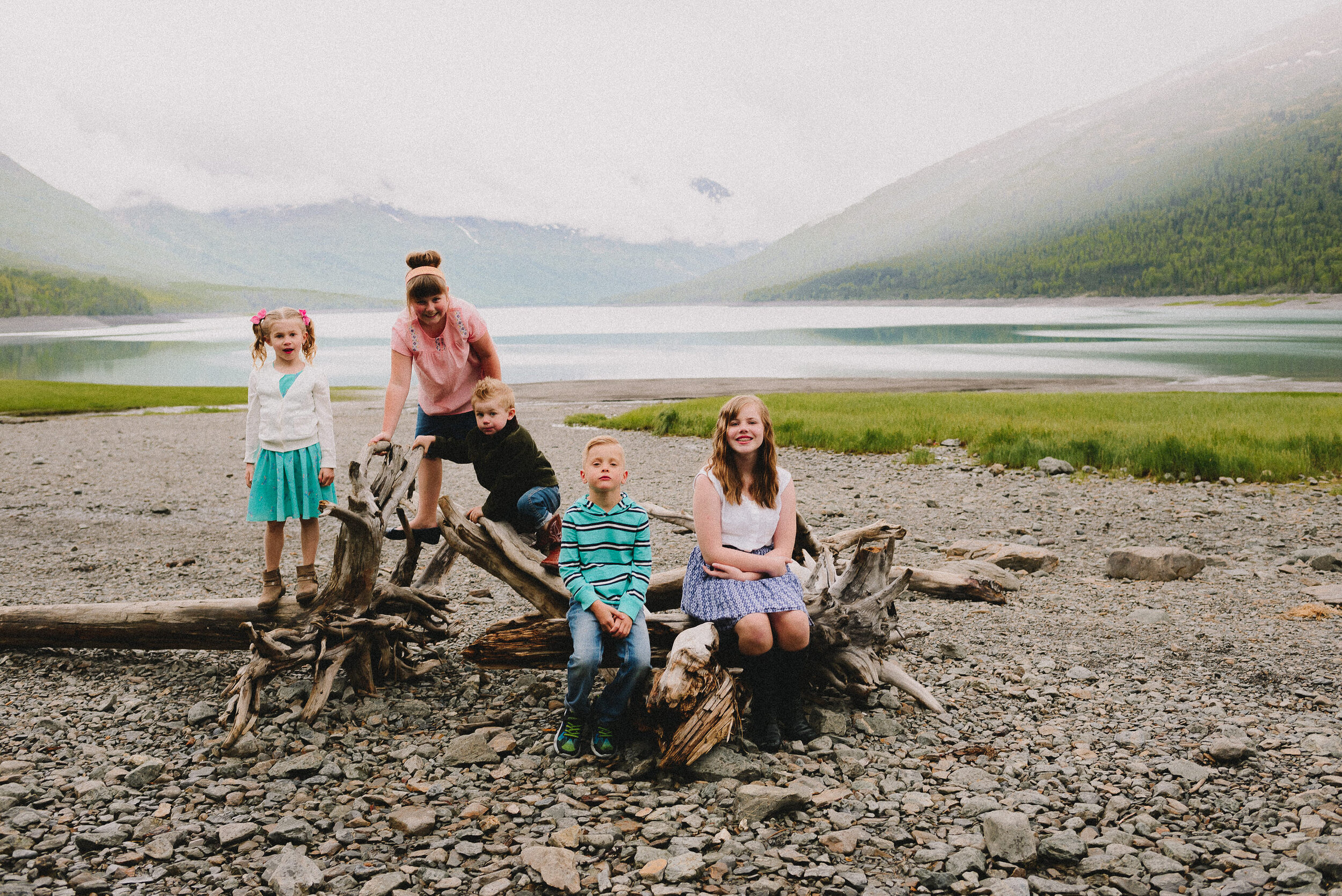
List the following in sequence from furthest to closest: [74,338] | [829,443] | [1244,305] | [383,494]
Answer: [1244,305], [74,338], [829,443], [383,494]

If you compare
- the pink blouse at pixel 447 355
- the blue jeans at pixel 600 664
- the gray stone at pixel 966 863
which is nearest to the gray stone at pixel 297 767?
the blue jeans at pixel 600 664

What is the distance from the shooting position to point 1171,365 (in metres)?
52.9

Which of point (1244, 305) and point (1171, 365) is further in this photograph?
point (1244, 305)

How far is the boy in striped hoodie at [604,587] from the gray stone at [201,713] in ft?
8.50

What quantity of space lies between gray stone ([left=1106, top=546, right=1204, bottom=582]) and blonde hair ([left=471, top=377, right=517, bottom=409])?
295 inches

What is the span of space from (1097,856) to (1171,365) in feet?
187

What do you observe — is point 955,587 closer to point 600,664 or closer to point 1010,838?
point 1010,838

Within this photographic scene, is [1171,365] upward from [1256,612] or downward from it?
upward

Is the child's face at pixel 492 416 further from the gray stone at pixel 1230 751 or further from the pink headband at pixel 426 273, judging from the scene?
the gray stone at pixel 1230 751

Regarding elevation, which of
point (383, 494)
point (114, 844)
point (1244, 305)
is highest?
point (1244, 305)

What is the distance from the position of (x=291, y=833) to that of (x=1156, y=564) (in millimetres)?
9236

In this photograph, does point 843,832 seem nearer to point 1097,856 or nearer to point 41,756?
point 1097,856

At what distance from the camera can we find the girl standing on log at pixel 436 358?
6.77m

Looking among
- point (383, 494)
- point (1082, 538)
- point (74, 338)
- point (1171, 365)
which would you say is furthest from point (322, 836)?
point (74, 338)
